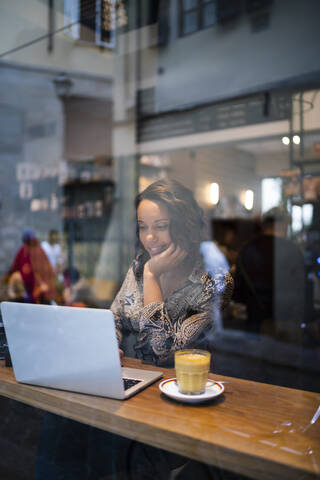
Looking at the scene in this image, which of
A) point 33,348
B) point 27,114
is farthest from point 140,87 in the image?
point 33,348

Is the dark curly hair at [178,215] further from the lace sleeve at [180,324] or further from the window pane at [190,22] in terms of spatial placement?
the window pane at [190,22]

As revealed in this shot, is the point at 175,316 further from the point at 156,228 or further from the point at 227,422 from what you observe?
the point at 227,422

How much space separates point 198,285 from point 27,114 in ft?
11.6

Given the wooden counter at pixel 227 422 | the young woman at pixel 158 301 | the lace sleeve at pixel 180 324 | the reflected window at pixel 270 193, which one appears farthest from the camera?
the reflected window at pixel 270 193

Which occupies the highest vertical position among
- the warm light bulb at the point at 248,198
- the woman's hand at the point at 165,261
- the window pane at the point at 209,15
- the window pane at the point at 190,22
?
the window pane at the point at 190,22

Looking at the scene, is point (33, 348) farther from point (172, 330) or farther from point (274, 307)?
point (274, 307)

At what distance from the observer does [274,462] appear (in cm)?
57

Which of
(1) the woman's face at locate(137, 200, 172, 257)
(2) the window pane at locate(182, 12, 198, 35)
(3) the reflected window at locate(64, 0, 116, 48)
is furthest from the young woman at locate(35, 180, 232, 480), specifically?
(2) the window pane at locate(182, 12, 198, 35)

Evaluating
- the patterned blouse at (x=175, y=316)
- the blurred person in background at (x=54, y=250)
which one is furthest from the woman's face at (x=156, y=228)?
the blurred person in background at (x=54, y=250)

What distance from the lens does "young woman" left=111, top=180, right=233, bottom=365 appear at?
108 cm

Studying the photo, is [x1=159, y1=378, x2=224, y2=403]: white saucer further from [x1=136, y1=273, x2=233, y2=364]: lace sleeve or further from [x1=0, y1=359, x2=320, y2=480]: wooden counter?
[x1=136, y1=273, x2=233, y2=364]: lace sleeve

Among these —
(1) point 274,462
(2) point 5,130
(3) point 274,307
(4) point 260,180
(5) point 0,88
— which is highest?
(5) point 0,88

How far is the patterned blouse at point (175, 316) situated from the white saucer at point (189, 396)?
181 mm

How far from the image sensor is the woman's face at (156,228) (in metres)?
1.16
